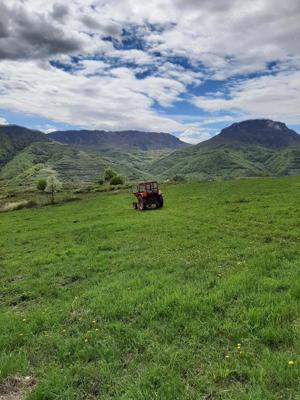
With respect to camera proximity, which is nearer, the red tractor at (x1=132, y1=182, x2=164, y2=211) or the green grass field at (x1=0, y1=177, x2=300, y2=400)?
the green grass field at (x1=0, y1=177, x2=300, y2=400)

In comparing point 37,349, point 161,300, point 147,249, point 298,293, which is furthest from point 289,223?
point 37,349

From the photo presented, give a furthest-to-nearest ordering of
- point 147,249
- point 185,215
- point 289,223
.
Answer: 1. point 185,215
2. point 289,223
3. point 147,249

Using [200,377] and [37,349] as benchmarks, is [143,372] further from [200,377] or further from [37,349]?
[37,349]

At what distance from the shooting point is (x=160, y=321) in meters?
9.27

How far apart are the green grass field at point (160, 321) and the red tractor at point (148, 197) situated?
20.2 m

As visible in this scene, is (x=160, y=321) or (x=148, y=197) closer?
(x=160, y=321)

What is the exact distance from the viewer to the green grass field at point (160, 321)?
671 cm

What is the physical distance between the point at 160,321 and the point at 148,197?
30597 mm

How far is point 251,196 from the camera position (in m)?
38.3

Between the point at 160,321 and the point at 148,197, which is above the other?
the point at 148,197

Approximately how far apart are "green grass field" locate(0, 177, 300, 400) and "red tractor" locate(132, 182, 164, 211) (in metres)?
20.2

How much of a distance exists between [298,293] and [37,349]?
7.33 m

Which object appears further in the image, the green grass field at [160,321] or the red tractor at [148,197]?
the red tractor at [148,197]

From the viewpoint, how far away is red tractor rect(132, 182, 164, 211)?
3944cm
